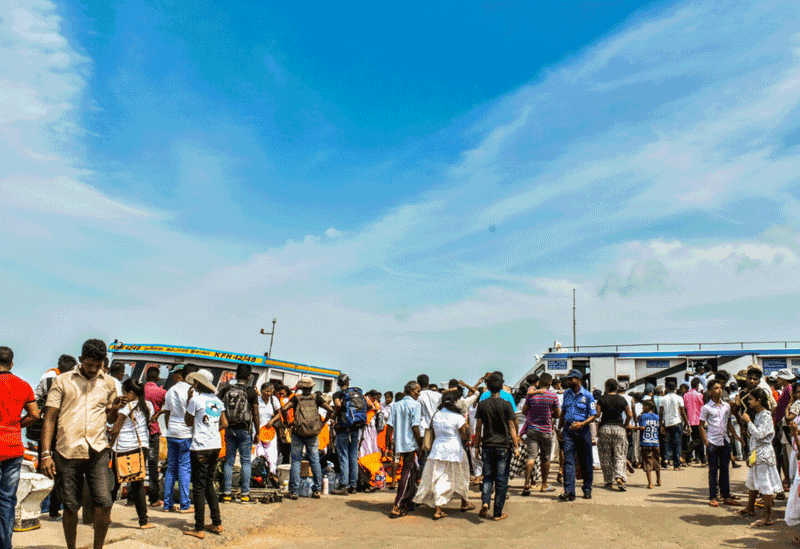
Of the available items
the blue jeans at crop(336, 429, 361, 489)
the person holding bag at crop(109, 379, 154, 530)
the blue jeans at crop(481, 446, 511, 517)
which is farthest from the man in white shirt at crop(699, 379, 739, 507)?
the person holding bag at crop(109, 379, 154, 530)

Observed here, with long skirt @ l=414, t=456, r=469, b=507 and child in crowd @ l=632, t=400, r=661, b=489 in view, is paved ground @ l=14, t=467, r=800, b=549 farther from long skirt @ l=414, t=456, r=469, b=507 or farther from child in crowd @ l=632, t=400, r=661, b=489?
child in crowd @ l=632, t=400, r=661, b=489

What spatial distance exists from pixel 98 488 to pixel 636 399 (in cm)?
1262

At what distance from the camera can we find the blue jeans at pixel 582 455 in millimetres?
9469

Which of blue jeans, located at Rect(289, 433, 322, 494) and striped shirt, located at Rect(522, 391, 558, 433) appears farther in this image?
striped shirt, located at Rect(522, 391, 558, 433)

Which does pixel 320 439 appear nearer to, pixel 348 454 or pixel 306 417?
pixel 348 454

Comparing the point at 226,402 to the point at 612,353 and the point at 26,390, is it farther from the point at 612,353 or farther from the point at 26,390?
the point at 612,353

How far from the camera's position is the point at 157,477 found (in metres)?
8.90

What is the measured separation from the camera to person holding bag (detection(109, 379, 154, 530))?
283 inches

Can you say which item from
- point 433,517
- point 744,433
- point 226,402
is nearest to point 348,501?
point 433,517

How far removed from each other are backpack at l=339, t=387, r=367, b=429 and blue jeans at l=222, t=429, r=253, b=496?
5.36ft

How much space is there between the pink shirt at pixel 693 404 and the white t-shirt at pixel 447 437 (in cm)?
698

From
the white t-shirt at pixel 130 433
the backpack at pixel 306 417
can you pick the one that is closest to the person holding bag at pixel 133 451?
the white t-shirt at pixel 130 433

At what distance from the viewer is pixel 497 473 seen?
27.9 ft

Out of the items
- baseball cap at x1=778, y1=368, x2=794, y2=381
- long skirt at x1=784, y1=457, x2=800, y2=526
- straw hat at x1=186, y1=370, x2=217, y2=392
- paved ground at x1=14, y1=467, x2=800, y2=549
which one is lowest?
paved ground at x1=14, y1=467, x2=800, y2=549
